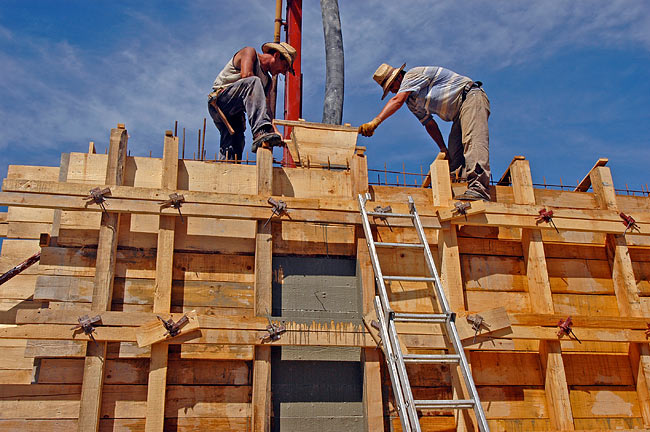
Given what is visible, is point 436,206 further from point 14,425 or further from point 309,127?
point 14,425

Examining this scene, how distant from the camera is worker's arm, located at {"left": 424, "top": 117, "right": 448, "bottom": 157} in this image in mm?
9078

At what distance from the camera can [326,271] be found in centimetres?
691

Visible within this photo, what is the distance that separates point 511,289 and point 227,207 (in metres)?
3.73

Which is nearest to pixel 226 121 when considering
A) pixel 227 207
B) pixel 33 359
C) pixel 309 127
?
pixel 309 127

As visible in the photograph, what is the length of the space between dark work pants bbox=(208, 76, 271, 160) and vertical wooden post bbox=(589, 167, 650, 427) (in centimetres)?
470

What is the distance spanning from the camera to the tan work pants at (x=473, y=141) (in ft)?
25.5

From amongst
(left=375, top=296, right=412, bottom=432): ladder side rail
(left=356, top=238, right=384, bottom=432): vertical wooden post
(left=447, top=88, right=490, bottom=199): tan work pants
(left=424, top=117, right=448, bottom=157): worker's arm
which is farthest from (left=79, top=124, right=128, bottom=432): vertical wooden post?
(left=424, top=117, right=448, bottom=157): worker's arm

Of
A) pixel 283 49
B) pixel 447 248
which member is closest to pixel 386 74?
pixel 283 49

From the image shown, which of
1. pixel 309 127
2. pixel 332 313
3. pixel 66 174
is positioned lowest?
pixel 332 313

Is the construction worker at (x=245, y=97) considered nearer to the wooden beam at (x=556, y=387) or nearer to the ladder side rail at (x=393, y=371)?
the ladder side rail at (x=393, y=371)

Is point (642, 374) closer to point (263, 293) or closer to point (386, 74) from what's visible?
point (263, 293)

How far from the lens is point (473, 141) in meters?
8.09

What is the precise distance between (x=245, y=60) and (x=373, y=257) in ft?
12.3

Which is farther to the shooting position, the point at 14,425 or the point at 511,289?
the point at 511,289
